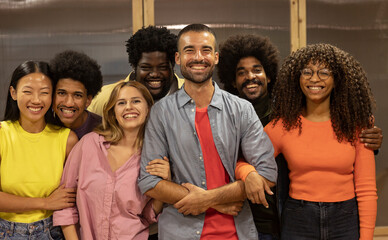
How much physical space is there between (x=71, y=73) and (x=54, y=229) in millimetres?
978

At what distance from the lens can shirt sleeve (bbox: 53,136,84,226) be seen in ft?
6.63

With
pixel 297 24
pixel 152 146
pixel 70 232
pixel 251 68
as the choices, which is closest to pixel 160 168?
pixel 152 146

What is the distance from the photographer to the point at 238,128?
1.95m

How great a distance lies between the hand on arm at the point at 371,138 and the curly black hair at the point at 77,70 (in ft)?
5.74

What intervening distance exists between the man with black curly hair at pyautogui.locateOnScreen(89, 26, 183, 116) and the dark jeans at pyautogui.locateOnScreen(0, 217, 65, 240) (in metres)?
1.09

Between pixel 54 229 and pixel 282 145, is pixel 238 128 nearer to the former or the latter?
pixel 282 145

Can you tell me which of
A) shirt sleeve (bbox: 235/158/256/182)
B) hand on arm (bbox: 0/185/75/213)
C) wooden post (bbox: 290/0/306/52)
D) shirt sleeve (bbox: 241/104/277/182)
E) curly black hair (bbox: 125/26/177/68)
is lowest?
hand on arm (bbox: 0/185/75/213)

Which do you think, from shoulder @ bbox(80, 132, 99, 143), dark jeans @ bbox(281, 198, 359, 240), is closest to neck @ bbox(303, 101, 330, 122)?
dark jeans @ bbox(281, 198, 359, 240)

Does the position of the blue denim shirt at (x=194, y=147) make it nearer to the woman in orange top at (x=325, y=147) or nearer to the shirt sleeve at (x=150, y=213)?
the shirt sleeve at (x=150, y=213)

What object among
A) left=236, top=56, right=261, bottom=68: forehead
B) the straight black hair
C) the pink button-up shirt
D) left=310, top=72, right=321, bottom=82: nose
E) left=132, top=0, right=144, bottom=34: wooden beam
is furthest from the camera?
left=132, top=0, right=144, bottom=34: wooden beam

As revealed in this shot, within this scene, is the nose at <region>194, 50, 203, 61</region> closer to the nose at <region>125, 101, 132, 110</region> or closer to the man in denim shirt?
the man in denim shirt

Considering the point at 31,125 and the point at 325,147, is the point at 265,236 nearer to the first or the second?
the point at 325,147

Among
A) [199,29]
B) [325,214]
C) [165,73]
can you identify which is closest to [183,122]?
[199,29]

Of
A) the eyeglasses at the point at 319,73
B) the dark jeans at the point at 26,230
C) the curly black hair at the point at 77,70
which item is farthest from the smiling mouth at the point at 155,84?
the dark jeans at the point at 26,230
